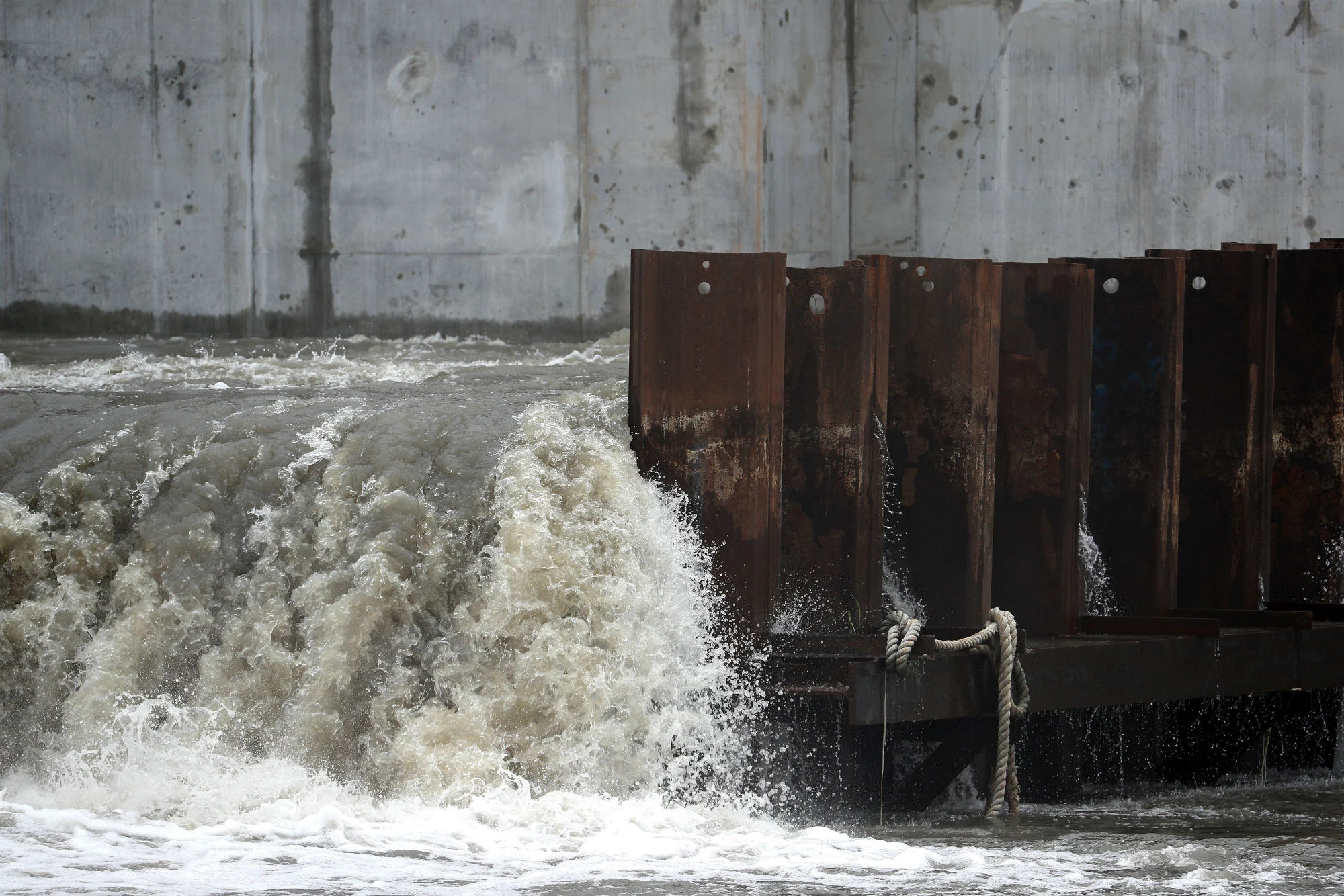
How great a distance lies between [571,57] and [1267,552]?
618 cm

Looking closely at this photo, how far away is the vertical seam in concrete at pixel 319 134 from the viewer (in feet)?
35.4

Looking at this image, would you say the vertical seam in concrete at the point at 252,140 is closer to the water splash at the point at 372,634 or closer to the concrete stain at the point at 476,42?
the concrete stain at the point at 476,42

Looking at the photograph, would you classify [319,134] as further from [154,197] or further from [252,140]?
[154,197]

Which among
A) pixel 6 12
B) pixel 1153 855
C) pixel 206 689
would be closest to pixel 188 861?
pixel 206 689

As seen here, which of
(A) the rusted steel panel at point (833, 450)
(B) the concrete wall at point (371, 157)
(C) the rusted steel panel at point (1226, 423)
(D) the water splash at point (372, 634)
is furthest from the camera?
(B) the concrete wall at point (371, 157)

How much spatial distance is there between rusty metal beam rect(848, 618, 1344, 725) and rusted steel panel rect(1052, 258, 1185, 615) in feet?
0.87

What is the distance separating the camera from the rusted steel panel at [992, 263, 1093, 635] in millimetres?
5918

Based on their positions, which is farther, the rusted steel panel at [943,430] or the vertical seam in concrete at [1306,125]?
the vertical seam in concrete at [1306,125]

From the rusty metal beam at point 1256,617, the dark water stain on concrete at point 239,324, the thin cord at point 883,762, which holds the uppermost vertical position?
the dark water stain on concrete at point 239,324

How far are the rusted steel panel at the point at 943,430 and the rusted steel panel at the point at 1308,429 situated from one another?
1758 millimetres

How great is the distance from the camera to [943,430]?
5.74 metres

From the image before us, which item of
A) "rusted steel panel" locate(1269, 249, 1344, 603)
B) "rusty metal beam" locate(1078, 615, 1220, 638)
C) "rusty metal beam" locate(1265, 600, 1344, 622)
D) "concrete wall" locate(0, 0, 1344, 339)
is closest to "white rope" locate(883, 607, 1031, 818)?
"rusty metal beam" locate(1078, 615, 1220, 638)

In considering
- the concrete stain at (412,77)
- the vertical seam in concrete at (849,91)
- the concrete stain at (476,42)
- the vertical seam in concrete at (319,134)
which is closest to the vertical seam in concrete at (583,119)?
the concrete stain at (476,42)

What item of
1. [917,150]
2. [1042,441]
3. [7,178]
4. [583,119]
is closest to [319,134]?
[583,119]
